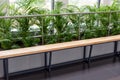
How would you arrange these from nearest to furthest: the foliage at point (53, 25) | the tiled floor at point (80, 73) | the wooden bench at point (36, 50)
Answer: the wooden bench at point (36, 50) → the tiled floor at point (80, 73) → the foliage at point (53, 25)

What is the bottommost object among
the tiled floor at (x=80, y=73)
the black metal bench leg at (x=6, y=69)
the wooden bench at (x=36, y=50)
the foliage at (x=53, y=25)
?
the tiled floor at (x=80, y=73)

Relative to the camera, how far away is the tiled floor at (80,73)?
3660 millimetres

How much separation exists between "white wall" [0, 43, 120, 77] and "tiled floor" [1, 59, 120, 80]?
162mm

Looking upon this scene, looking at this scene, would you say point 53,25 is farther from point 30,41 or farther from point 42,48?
point 42,48

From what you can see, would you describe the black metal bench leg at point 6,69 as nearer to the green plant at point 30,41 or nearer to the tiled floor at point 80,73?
the tiled floor at point 80,73

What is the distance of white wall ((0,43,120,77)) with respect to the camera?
146 inches

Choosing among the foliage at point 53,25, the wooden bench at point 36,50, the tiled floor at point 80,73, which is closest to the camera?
the wooden bench at point 36,50

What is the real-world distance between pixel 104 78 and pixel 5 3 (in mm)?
2461

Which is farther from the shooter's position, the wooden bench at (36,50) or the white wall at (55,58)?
the white wall at (55,58)

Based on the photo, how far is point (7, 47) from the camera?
3.85m

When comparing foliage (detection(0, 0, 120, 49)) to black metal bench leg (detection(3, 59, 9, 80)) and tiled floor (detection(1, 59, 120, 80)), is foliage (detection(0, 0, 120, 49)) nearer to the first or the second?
black metal bench leg (detection(3, 59, 9, 80))

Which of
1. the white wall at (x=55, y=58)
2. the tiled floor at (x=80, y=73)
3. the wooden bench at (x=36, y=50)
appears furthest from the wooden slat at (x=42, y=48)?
the tiled floor at (x=80, y=73)

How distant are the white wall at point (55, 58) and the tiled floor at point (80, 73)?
16cm

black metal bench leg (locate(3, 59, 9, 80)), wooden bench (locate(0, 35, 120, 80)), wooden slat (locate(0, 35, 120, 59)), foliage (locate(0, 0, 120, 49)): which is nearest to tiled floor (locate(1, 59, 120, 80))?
black metal bench leg (locate(3, 59, 9, 80))
